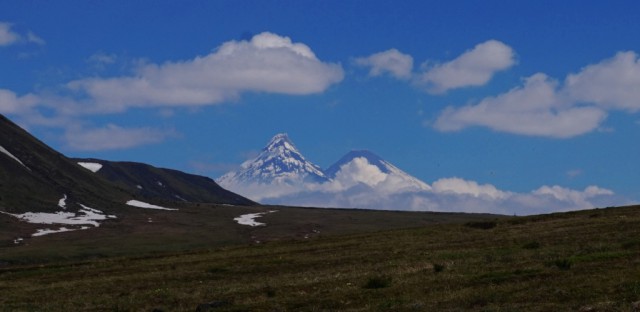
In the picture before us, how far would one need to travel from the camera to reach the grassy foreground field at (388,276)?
29.4 m

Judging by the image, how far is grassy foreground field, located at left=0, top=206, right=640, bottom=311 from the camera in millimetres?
29375

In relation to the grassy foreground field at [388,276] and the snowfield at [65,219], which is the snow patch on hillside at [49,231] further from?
the grassy foreground field at [388,276]

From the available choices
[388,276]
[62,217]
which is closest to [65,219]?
[62,217]

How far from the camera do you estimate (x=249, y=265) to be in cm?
5469

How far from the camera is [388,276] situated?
38.8 m

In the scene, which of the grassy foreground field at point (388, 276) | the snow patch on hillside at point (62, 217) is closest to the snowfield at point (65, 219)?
the snow patch on hillside at point (62, 217)

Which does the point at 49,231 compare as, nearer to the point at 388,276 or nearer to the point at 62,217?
the point at 62,217

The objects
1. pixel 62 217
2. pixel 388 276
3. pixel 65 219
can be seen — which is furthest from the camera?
pixel 62 217

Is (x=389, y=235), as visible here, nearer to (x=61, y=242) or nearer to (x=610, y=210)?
(x=610, y=210)

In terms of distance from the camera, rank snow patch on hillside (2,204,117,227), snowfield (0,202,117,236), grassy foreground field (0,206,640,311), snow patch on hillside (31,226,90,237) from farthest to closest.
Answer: snow patch on hillside (2,204,117,227), snowfield (0,202,117,236), snow patch on hillside (31,226,90,237), grassy foreground field (0,206,640,311)

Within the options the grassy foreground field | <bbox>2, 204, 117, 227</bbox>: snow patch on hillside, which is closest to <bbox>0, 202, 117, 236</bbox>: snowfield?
<bbox>2, 204, 117, 227</bbox>: snow patch on hillside

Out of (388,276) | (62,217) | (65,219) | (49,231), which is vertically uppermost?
(62,217)

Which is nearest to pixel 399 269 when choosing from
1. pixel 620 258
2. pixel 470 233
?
pixel 620 258

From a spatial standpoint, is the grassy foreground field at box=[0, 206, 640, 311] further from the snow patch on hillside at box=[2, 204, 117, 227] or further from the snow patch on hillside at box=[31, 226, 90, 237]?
the snow patch on hillside at box=[2, 204, 117, 227]
